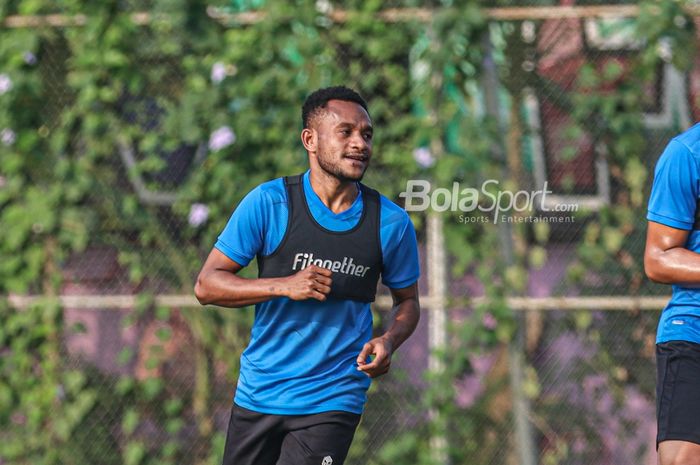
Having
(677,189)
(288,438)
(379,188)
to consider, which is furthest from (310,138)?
(379,188)

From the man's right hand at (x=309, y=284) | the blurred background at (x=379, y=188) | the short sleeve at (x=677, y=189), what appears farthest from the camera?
the blurred background at (x=379, y=188)

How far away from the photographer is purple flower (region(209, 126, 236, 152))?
7604mm

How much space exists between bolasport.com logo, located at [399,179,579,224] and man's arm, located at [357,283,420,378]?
8.99 feet

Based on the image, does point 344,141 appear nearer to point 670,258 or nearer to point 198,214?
point 670,258

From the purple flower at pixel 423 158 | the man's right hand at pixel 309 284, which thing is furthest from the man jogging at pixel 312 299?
the purple flower at pixel 423 158

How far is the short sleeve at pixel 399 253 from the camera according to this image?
15.1ft

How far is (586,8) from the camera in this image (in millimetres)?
7543

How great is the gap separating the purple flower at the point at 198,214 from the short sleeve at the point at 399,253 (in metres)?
3.10

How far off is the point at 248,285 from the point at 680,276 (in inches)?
64.8

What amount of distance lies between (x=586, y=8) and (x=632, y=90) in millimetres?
629

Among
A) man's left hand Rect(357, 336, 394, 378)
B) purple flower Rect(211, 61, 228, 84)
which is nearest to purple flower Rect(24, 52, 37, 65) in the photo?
purple flower Rect(211, 61, 228, 84)

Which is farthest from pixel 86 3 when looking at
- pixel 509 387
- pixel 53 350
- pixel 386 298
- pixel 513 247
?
pixel 509 387

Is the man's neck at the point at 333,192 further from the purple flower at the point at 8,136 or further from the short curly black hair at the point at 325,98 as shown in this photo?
the purple flower at the point at 8,136

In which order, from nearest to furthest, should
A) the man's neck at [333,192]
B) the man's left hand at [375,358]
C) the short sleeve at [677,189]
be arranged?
the man's left hand at [375,358] < the short sleeve at [677,189] < the man's neck at [333,192]
